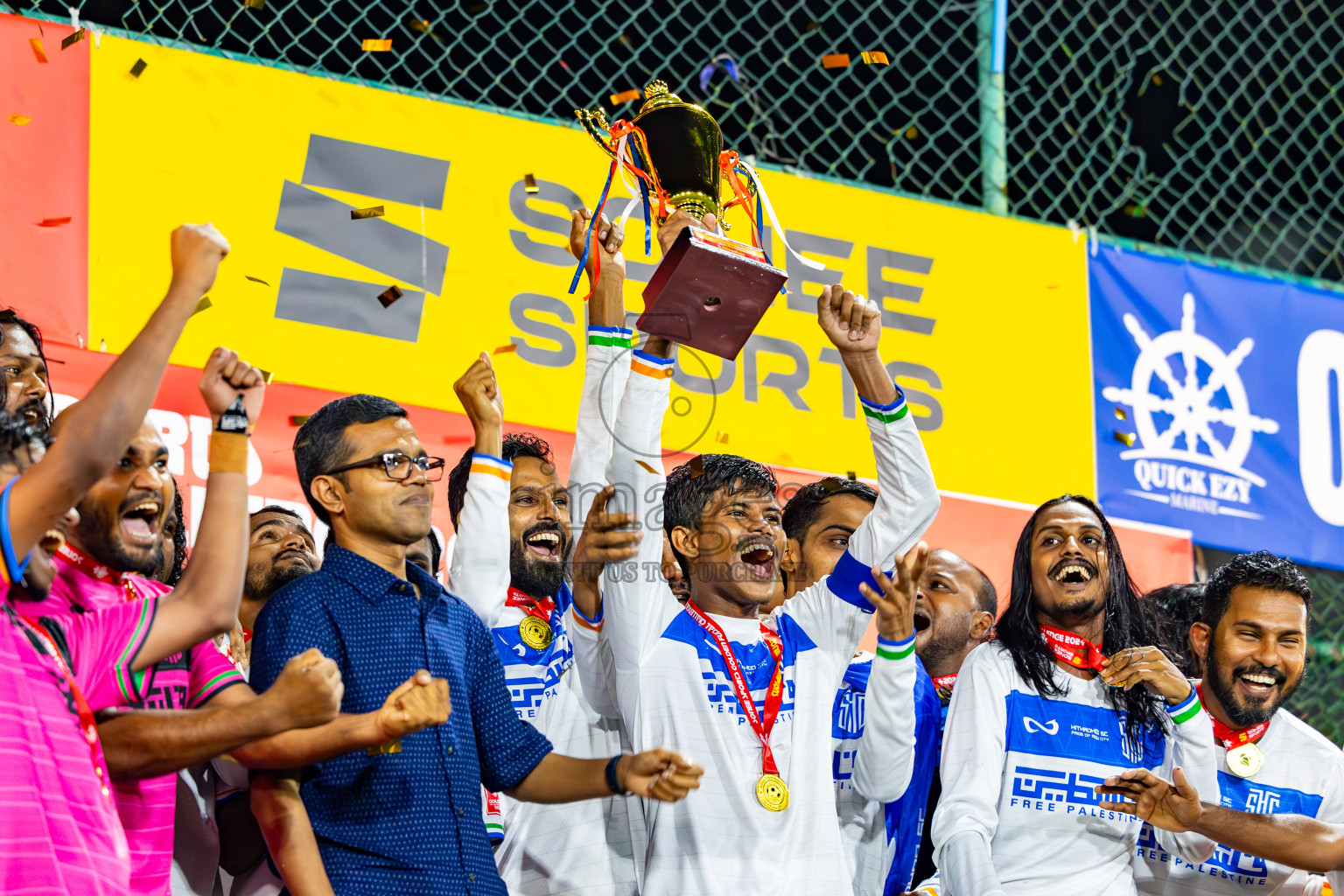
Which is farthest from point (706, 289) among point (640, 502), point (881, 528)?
point (881, 528)

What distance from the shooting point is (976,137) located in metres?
5.20

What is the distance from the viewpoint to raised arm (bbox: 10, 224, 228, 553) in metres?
→ 2.00

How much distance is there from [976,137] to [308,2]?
3.38 meters

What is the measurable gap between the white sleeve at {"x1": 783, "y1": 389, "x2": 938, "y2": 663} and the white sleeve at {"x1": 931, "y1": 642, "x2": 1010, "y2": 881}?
366mm

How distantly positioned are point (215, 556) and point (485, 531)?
73 centimetres

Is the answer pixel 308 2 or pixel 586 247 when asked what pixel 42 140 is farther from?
pixel 308 2

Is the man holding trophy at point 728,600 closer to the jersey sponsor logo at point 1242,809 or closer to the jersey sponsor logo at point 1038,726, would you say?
the jersey sponsor logo at point 1038,726

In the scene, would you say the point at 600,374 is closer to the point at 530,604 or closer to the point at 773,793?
the point at 530,604

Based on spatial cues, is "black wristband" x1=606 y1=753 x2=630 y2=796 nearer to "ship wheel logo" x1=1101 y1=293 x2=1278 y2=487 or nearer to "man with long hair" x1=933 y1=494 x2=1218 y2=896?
"man with long hair" x1=933 y1=494 x2=1218 y2=896

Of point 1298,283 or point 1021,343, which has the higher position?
point 1298,283

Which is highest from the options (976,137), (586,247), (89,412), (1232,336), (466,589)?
(976,137)

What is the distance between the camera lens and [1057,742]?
320 centimetres

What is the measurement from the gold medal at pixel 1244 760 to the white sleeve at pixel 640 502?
1620mm

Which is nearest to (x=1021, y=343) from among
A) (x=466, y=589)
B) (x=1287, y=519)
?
(x=1287, y=519)
